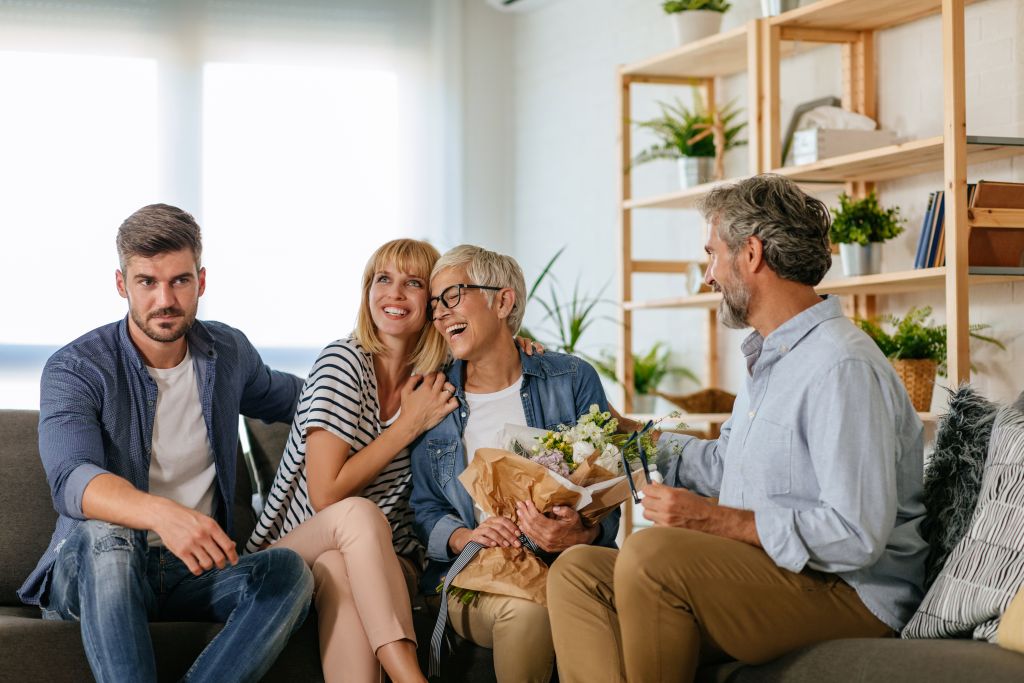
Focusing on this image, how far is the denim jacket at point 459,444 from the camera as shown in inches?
106

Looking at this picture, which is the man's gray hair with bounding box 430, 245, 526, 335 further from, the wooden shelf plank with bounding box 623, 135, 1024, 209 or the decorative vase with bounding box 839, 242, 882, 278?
the decorative vase with bounding box 839, 242, 882, 278

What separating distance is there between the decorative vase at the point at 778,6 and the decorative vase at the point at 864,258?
895mm

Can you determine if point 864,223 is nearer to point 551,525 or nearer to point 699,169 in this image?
point 699,169

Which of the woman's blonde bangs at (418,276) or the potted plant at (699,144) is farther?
the potted plant at (699,144)

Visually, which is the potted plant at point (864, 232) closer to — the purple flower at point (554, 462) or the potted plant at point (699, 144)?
the potted plant at point (699, 144)

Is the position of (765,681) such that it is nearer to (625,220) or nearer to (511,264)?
(511,264)

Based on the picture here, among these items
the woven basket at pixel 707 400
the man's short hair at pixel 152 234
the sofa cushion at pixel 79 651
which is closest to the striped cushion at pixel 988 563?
the sofa cushion at pixel 79 651

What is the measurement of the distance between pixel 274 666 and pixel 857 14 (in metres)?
2.83

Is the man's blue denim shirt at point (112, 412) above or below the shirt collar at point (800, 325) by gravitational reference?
below

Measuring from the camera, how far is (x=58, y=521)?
8.47ft

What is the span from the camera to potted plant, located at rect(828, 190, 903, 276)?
147 inches

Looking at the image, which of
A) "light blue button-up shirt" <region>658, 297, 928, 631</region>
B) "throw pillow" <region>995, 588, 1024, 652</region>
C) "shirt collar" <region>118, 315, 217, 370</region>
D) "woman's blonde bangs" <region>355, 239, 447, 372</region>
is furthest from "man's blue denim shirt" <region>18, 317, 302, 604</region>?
"throw pillow" <region>995, 588, 1024, 652</region>

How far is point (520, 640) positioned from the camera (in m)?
2.40

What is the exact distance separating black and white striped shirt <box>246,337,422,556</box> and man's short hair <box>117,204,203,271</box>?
44 cm
